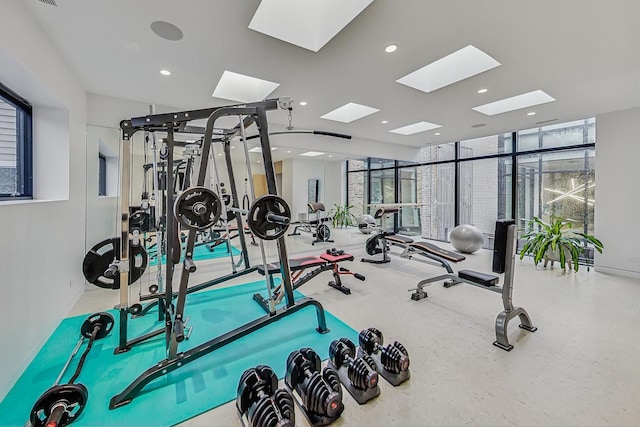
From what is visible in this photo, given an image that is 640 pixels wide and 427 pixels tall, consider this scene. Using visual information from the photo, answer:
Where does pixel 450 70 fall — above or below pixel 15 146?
above

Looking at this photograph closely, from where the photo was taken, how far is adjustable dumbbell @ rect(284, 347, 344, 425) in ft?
4.75

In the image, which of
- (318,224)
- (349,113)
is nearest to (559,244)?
(349,113)

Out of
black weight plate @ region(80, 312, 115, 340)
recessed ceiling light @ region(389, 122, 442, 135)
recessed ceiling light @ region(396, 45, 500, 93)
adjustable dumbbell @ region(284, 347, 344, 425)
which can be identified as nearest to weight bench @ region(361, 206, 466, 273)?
recessed ceiling light @ region(389, 122, 442, 135)

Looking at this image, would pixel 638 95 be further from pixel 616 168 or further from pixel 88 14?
pixel 88 14

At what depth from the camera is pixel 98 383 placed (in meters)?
1.77

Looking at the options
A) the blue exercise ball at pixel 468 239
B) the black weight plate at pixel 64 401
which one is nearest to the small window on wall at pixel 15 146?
the black weight plate at pixel 64 401

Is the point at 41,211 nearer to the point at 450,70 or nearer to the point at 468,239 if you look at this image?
the point at 450,70

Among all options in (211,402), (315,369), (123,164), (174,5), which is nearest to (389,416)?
(315,369)

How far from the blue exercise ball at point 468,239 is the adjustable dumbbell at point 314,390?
5.06 metres

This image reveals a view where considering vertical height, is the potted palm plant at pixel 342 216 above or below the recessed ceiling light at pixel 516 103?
below

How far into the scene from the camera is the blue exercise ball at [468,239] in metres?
5.58

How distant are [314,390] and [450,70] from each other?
354 cm

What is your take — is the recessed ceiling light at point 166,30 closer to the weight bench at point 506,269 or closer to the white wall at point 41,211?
the white wall at point 41,211

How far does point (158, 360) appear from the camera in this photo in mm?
2010
